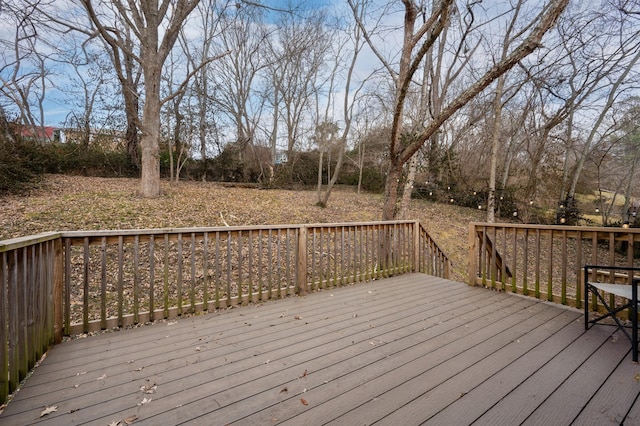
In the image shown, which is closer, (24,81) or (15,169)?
(15,169)

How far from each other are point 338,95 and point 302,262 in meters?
10.0

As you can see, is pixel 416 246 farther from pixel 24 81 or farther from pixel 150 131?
pixel 24 81

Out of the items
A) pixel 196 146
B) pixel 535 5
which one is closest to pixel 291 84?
pixel 196 146

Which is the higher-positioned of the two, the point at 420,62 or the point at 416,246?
the point at 420,62

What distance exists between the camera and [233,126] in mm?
14773

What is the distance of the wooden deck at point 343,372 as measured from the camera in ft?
5.19

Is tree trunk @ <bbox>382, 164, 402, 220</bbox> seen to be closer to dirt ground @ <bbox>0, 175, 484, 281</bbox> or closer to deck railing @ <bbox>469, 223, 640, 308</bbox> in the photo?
deck railing @ <bbox>469, 223, 640, 308</bbox>

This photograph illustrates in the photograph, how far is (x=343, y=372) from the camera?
1.97 meters

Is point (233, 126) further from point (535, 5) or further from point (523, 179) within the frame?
point (523, 179)

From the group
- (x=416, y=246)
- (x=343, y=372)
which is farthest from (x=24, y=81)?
(x=343, y=372)

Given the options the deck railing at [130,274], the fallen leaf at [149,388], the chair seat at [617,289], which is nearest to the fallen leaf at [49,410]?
the deck railing at [130,274]

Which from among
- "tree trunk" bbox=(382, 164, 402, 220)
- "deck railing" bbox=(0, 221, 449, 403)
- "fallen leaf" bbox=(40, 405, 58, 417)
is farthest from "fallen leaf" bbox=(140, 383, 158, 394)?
"tree trunk" bbox=(382, 164, 402, 220)

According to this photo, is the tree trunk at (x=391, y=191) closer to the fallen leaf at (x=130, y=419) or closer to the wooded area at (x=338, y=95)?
the wooded area at (x=338, y=95)

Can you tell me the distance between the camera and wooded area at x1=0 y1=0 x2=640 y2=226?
7477 mm
